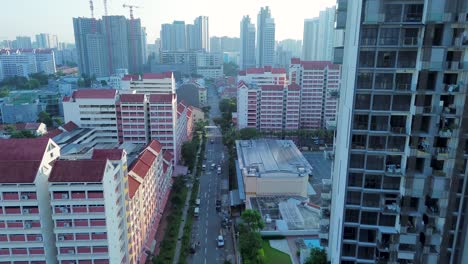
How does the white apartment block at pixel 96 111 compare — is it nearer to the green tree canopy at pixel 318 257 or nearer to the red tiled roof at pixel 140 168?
the red tiled roof at pixel 140 168

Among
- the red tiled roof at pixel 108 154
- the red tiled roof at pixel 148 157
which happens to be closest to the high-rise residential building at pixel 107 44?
the red tiled roof at pixel 148 157

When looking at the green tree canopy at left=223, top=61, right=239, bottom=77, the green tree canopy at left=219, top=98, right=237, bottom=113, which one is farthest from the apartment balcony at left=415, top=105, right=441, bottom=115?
the green tree canopy at left=223, top=61, right=239, bottom=77

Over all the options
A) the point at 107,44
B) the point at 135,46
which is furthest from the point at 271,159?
the point at 135,46

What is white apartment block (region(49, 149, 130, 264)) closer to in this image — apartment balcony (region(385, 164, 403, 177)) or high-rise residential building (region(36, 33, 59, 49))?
apartment balcony (region(385, 164, 403, 177))

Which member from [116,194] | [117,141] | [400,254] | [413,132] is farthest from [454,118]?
[117,141]

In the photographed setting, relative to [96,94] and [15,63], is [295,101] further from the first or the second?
[15,63]

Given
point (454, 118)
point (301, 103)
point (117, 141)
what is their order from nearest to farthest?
point (454, 118) → point (117, 141) → point (301, 103)

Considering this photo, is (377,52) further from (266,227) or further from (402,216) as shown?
(266,227)
